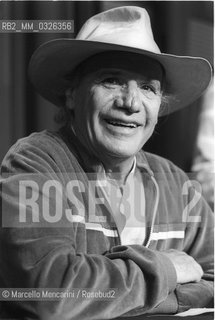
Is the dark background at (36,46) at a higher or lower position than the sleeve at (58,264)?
higher

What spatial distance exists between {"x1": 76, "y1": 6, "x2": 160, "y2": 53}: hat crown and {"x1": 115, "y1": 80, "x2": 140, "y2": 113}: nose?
93 millimetres

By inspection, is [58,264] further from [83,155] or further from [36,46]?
[36,46]

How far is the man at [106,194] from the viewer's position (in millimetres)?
1127

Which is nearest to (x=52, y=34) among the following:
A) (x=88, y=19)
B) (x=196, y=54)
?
(x=88, y=19)

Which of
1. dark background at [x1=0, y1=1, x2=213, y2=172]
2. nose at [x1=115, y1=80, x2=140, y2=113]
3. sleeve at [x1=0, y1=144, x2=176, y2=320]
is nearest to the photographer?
sleeve at [x1=0, y1=144, x2=176, y2=320]

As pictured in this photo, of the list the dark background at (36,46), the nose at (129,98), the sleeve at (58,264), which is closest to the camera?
the sleeve at (58,264)

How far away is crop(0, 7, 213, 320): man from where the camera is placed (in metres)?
1.13

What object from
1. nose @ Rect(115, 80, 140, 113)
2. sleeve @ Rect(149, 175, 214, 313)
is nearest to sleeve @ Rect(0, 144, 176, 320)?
sleeve @ Rect(149, 175, 214, 313)

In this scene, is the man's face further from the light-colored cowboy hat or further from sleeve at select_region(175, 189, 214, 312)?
sleeve at select_region(175, 189, 214, 312)

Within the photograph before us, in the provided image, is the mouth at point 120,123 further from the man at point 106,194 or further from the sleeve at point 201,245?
the sleeve at point 201,245

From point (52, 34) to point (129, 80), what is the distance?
0.26 m

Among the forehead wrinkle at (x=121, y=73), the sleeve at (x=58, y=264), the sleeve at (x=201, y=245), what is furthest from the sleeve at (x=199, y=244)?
the forehead wrinkle at (x=121, y=73)

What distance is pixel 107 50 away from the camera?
1.22 m

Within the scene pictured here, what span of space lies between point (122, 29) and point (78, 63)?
0.13 m
